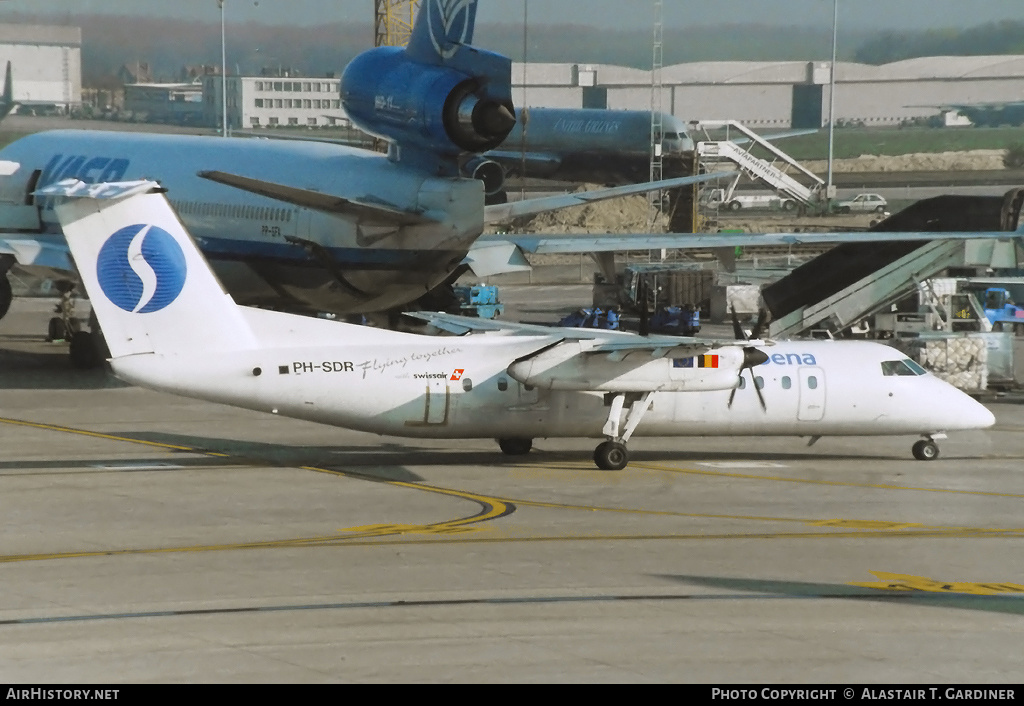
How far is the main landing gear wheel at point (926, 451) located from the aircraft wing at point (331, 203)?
47.9 ft

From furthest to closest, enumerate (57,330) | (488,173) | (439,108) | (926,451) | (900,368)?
(488,173) < (57,330) < (439,108) < (926,451) < (900,368)

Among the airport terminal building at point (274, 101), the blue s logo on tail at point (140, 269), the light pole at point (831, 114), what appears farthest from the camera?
the light pole at point (831, 114)

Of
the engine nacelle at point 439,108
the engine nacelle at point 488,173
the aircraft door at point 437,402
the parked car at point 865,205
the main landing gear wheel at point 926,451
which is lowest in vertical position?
the main landing gear wheel at point 926,451

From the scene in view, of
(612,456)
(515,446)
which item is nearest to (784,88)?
(515,446)

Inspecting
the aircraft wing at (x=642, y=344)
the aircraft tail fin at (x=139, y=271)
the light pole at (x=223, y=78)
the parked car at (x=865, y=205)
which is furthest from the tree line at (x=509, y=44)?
the aircraft tail fin at (x=139, y=271)

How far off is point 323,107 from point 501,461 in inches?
1359

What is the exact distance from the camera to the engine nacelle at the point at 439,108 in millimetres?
37469

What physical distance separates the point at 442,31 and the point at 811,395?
53.3 ft

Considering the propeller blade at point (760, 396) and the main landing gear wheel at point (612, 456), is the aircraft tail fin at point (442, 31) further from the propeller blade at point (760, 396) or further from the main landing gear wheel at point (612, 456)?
the main landing gear wheel at point (612, 456)

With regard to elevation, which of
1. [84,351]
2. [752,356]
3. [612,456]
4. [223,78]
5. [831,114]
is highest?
[831,114]

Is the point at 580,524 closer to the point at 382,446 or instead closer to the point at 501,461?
the point at 501,461

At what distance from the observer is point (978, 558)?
789 inches

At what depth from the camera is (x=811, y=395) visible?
1115 inches

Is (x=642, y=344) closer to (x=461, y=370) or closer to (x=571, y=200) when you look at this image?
(x=461, y=370)
